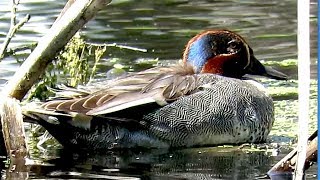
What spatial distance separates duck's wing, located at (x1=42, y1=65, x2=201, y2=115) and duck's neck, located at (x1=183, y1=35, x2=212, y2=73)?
275 mm

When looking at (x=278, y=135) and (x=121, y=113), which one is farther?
(x=278, y=135)

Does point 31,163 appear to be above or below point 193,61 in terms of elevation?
below

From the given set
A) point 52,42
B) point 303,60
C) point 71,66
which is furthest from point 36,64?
point 303,60

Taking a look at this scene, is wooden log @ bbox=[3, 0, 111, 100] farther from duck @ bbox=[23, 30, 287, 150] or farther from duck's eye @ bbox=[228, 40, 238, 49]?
duck's eye @ bbox=[228, 40, 238, 49]

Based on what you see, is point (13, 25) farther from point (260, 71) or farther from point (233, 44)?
point (260, 71)

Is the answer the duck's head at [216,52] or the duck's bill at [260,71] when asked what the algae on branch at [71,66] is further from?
the duck's bill at [260,71]

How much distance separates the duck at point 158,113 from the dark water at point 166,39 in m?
0.11

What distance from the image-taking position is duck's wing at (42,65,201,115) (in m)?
6.99

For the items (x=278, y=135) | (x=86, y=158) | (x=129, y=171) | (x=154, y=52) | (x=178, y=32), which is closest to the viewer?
(x=129, y=171)

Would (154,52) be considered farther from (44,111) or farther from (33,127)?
(44,111)

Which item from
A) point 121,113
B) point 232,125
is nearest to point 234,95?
point 232,125

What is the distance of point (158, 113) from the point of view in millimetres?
7094

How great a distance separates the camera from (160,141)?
7203 mm

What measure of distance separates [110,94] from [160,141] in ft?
1.55
